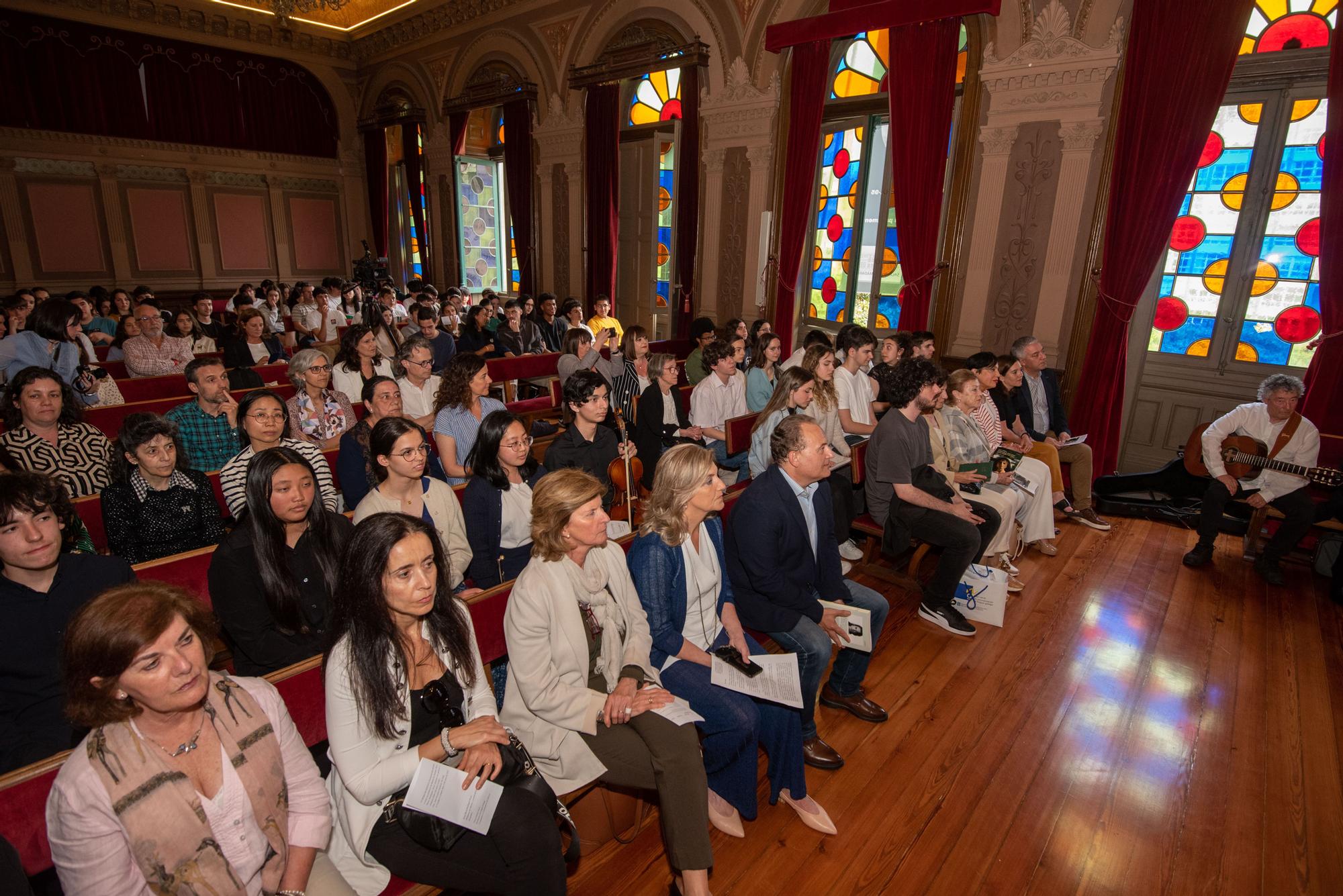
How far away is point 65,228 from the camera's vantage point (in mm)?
10492

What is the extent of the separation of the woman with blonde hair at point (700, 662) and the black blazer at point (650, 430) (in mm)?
2033

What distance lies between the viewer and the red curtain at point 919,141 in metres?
5.93

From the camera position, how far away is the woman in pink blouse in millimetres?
1298

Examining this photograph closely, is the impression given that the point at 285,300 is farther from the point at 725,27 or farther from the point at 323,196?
the point at 725,27

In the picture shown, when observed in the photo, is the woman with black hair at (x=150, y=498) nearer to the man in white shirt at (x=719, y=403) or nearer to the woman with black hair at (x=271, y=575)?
the woman with black hair at (x=271, y=575)

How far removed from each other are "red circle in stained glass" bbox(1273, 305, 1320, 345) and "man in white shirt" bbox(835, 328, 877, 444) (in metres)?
3.20

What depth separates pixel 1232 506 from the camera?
14.6ft

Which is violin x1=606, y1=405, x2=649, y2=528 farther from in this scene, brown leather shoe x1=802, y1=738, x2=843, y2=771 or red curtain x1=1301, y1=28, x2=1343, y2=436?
red curtain x1=1301, y1=28, x2=1343, y2=436

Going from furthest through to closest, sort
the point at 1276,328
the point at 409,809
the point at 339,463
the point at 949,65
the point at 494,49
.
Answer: the point at 494,49 < the point at 949,65 < the point at 1276,328 < the point at 339,463 < the point at 409,809

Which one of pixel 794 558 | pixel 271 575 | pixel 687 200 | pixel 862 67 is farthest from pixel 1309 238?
pixel 271 575

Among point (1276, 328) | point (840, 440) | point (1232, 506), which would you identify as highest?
point (1276, 328)

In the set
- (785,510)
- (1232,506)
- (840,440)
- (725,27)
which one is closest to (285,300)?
(725,27)

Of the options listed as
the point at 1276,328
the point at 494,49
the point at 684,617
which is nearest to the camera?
the point at 684,617

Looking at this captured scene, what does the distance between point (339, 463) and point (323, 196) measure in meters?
12.2
